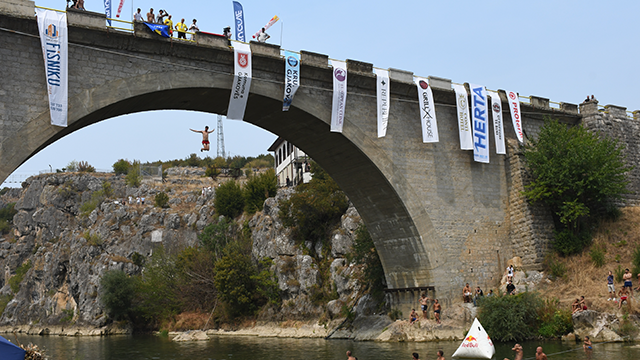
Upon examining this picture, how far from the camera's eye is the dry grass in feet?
73.8

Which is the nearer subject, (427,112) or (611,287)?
(611,287)

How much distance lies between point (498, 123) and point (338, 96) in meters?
9.17

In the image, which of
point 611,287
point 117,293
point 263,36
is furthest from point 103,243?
point 611,287

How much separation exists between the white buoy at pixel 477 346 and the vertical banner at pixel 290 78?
35.5 ft

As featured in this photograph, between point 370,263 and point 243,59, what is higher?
point 243,59

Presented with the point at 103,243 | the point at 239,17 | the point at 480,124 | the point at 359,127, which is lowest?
the point at 103,243

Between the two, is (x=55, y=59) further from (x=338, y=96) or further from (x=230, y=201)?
(x=230, y=201)

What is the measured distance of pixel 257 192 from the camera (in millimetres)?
56125

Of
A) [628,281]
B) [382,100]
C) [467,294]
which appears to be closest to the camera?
[628,281]

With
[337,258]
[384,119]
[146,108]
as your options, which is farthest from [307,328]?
[146,108]

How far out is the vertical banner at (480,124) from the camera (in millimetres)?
26413

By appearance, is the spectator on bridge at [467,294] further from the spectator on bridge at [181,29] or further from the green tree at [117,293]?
the green tree at [117,293]

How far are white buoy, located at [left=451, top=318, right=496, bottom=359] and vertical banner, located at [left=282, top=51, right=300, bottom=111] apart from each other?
10.8 m

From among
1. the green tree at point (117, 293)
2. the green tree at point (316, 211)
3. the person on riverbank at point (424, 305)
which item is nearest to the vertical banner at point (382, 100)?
the person on riverbank at point (424, 305)
